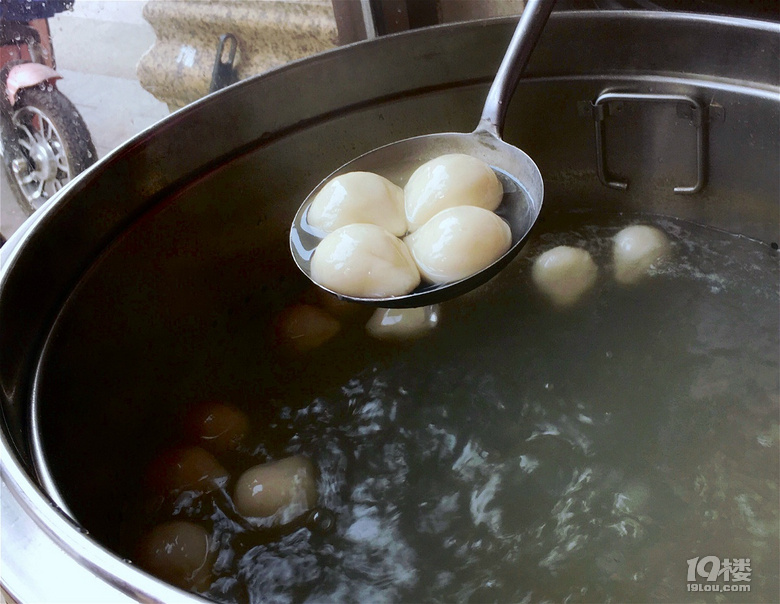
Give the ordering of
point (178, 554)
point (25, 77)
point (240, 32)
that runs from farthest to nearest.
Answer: point (240, 32) → point (25, 77) → point (178, 554)

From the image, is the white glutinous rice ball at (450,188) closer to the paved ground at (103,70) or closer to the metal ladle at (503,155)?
the metal ladle at (503,155)

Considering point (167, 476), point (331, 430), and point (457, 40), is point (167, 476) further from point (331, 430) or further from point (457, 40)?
point (457, 40)

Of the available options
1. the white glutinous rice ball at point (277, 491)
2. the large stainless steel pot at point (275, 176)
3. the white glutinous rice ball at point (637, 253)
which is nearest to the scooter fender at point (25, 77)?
the large stainless steel pot at point (275, 176)

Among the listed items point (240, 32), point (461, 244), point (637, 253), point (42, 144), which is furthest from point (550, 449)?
point (240, 32)

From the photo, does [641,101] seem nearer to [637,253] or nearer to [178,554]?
[637,253]

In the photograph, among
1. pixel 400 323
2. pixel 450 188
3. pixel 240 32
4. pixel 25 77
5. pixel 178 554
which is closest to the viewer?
pixel 178 554

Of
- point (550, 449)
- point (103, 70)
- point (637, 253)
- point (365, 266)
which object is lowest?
point (550, 449)

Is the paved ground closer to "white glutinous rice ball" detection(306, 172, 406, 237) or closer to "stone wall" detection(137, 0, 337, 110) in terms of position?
"stone wall" detection(137, 0, 337, 110)
